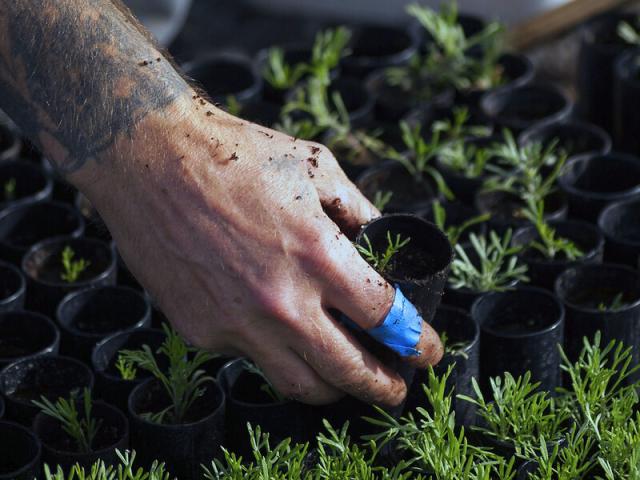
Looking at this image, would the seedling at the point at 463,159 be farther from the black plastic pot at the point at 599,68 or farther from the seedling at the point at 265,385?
the seedling at the point at 265,385

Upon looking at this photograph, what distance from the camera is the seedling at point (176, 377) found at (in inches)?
80.3

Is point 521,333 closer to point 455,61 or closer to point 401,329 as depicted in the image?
point 401,329

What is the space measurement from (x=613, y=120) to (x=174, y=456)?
194cm

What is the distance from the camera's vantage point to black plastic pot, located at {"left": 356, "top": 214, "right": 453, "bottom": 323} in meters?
1.96

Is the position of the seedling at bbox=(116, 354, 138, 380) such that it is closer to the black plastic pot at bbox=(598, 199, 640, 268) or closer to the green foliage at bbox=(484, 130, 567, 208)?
the green foliage at bbox=(484, 130, 567, 208)

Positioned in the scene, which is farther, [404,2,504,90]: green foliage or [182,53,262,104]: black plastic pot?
[182,53,262,104]: black plastic pot

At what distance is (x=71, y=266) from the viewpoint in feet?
8.44

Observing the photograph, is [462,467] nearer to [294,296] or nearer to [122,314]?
[294,296]

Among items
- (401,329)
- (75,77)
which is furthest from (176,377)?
(75,77)

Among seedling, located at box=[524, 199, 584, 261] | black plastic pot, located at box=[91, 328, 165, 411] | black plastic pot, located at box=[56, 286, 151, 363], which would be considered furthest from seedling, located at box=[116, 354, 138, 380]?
seedling, located at box=[524, 199, 584, 261]

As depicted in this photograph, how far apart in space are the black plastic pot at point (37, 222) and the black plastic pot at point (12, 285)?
22cm

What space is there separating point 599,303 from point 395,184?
0.66 meters

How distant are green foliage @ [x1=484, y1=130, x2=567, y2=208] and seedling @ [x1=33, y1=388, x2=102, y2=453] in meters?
1.16

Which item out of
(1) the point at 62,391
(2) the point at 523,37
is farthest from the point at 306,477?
(2) the point at 523,37
